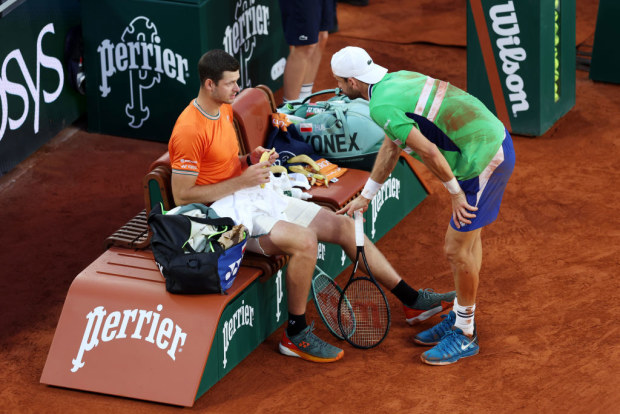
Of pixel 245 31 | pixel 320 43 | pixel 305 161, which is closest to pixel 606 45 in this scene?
pixel 320 43

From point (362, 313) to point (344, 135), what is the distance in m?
1.51

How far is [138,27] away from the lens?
8.36 m

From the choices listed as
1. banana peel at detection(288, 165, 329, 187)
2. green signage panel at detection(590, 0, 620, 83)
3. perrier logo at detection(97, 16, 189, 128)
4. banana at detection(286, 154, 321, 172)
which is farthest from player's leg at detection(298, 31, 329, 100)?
green signage panel at detection(590, 0, 620, 83)

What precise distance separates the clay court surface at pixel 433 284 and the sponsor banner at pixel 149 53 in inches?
8.5

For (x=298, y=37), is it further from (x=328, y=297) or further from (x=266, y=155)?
(x=328, y=297)

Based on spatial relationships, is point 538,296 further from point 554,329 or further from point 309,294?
point 309,294

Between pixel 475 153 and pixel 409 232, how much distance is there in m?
1.99

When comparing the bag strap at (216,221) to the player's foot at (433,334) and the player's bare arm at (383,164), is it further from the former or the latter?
the player's foot at (433,334)

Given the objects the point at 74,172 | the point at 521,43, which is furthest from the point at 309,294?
the point at 521,43

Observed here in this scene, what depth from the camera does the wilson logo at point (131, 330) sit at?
18.1ft

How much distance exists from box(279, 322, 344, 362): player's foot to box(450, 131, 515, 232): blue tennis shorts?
1010 millimetres

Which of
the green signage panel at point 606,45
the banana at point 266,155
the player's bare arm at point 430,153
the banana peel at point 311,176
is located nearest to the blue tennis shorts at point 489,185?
the player's bare arm at point 430,153

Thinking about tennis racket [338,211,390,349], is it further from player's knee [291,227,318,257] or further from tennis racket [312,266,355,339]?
player's knee [291,227,318,257]

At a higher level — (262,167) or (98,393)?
(262,167)
